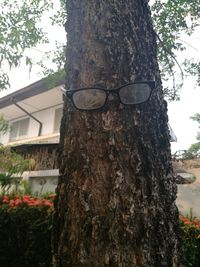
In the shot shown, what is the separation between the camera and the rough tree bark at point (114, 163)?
4.33 ft

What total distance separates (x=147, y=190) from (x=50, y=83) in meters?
6.24

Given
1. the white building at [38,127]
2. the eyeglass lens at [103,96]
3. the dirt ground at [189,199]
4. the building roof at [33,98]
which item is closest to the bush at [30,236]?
the dirt ground at [189,199]

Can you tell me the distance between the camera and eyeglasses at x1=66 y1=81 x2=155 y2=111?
4.91ft

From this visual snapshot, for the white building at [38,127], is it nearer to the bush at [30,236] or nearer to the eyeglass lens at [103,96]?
the bush at [30,236]

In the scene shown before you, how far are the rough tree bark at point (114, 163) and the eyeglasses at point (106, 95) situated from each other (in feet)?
0.16

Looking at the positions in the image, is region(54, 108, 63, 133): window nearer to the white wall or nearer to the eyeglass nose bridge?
the white wall

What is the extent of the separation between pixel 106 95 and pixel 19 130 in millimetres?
14449

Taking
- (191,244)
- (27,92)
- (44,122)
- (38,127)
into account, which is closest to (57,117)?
(44,122)

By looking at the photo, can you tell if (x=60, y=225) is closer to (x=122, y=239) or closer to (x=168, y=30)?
(x=122, y=239)

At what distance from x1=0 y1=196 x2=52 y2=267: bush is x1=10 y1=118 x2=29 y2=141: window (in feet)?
35.6

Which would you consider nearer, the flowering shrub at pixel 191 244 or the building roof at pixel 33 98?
the flowering shrub at pixel 191 244

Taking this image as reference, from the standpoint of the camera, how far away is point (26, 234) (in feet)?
12.9

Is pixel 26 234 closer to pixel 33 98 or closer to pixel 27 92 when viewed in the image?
pixel 27 92

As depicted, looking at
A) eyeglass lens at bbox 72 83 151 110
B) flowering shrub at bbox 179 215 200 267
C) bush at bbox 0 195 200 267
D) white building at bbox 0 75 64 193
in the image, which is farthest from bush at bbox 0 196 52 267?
white building at bbox 0 75 64 193
